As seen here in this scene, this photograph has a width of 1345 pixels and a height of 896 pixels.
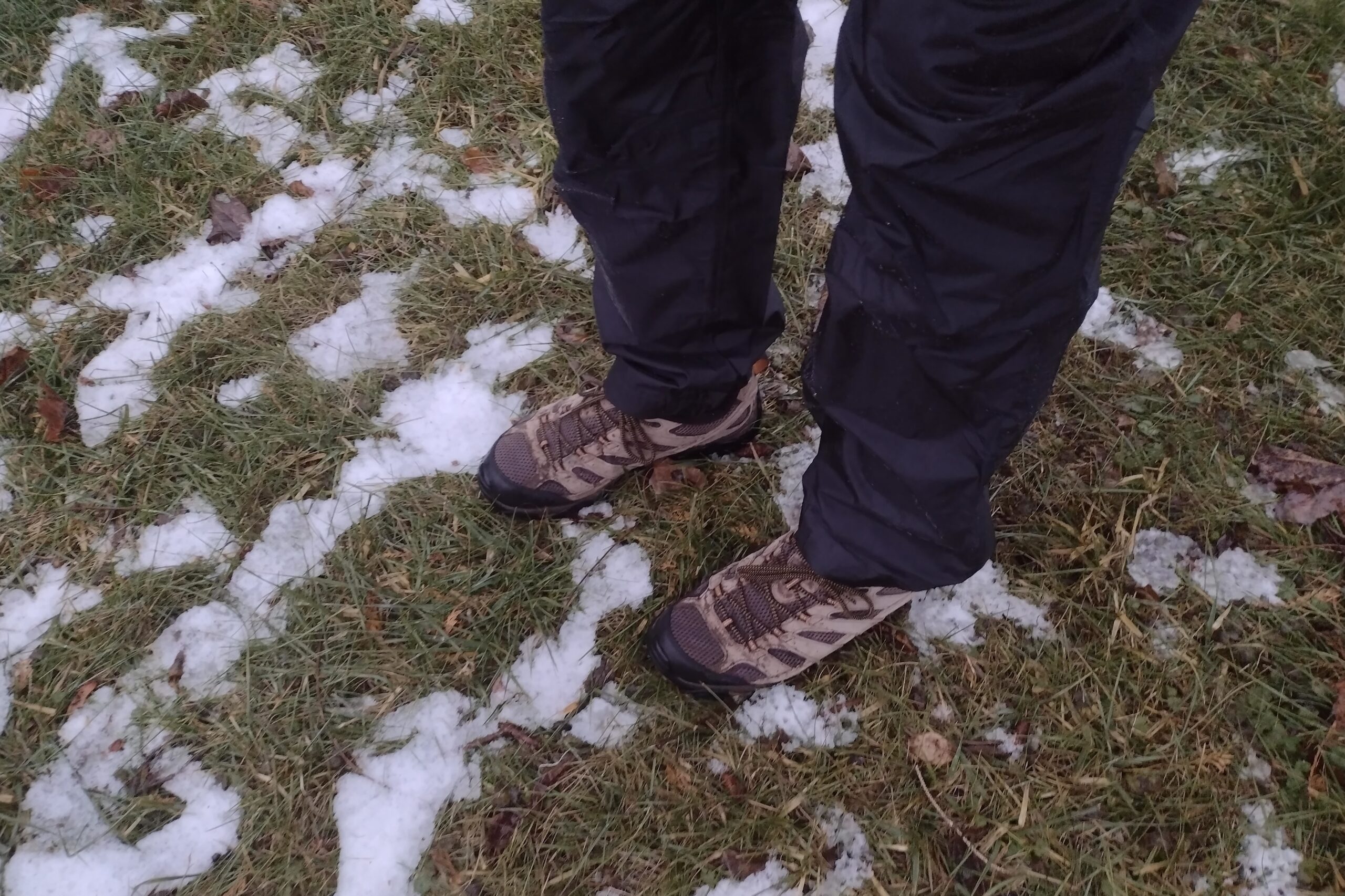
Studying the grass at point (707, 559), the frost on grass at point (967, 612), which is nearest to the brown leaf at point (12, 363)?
the grass at point (707, 559)

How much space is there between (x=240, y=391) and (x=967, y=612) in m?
1.54

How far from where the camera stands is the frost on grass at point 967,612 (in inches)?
57.7

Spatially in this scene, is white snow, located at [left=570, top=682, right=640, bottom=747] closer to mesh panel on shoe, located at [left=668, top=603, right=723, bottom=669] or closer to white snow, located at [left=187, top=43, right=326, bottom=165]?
mesh panel on shoe, located at [left=668, top=603, right=723, bottom=669]

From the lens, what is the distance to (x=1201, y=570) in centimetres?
151

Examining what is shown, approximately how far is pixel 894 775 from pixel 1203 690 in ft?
1.83

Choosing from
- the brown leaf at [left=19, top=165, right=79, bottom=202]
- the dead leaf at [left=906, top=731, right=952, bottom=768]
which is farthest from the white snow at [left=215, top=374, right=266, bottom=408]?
the dead leaf at [left=906, top=731, right=952, bottom=768]

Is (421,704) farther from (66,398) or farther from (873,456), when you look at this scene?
(66,398)

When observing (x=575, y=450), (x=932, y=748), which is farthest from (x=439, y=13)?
(x=932, y=748)

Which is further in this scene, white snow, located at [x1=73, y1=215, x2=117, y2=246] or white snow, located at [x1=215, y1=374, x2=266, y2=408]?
white snow, located at [x1=73, y1=215, x2=117, y2=246]

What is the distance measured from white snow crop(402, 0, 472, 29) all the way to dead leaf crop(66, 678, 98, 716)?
1.81 m

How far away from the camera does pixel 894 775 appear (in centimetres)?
134

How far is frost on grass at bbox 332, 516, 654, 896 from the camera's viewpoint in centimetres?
129

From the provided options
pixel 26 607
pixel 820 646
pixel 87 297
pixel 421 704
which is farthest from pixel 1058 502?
pixel 87 297

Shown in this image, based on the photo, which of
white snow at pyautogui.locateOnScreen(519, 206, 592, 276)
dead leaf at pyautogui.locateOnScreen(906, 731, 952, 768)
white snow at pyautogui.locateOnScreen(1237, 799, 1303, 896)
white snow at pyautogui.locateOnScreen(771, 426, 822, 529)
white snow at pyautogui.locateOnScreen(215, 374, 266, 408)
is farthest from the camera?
white snow at pyautogui.locateOnScreen(519, 206, 592, 276)
